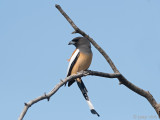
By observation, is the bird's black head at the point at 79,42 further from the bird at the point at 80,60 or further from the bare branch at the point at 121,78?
the bare branch at the point at 121,78

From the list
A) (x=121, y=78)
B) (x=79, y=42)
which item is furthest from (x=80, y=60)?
(x=121, y=78)

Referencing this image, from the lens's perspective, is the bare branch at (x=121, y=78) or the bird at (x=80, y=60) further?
the bird at (x=80, y=60)

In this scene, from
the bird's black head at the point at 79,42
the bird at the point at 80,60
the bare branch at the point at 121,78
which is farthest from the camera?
the bird's black head at the point at 79,42

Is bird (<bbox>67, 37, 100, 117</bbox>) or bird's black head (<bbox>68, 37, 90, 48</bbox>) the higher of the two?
bird's black head (<bbox>68, 37, 90, 48</bbox>)

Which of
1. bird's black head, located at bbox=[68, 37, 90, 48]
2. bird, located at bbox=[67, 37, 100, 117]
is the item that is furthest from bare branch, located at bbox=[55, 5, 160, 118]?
bird's black head, located at bbox=[68, 37, 90, 48]

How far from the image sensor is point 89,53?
22.9ft

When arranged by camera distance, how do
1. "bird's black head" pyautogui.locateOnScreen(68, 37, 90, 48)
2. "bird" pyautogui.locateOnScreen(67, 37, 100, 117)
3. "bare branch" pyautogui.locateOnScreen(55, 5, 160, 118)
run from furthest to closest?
"bird's black head" pyautogui.locateOnScreen(68, 37, 90, 48), "bird" pyautogui.locateOnScreen(67, 37, 100, 117), "bare branch" pyautogui.locateOnScreen(55, 5, 160, 118)

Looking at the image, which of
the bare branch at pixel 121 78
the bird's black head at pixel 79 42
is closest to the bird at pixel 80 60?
the bird's black head at pixel 79 42

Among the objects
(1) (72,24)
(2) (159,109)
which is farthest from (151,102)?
(1) (72,24)

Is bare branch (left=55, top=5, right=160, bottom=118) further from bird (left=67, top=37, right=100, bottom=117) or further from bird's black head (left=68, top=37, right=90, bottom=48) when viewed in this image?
bird's black head (left=68, top=37, right=90, bottom=48)

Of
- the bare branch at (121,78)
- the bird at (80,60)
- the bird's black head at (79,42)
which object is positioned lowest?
the bare branch at (121,78)

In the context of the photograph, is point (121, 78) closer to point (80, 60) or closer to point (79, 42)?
point (80, 60)

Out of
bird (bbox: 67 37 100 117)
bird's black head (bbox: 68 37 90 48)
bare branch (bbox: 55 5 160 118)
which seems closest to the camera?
bare branch (bbox: 55 5 160 118)

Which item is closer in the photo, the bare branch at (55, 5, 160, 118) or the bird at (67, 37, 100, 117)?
the bare branch at (55, 5, 160, 118)
